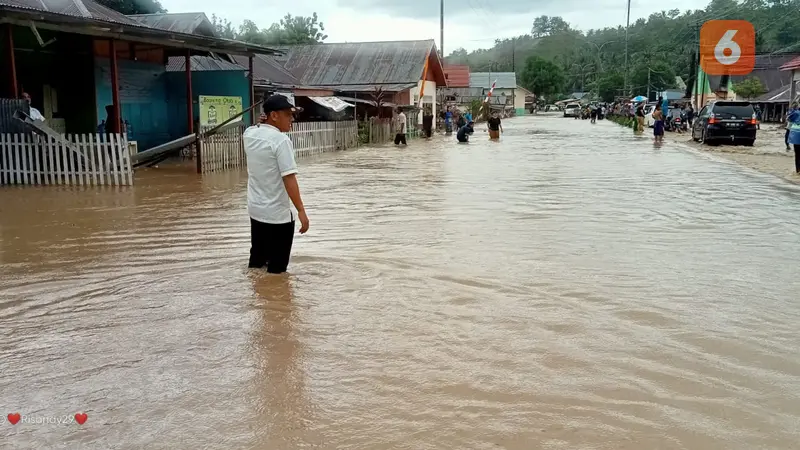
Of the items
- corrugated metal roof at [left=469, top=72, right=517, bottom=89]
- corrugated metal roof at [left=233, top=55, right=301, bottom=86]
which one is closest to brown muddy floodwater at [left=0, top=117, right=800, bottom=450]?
corrugated metal roof at [left=233, top=55, right=301, bottom=86]

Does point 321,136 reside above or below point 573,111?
below

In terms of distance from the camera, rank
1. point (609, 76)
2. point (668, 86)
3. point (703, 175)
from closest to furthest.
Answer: point (703, 175) → point (668, 86) → point (609, 76)

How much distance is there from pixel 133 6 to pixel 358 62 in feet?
37.5

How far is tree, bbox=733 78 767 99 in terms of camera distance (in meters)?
47.4

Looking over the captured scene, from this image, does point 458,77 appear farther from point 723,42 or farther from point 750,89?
point 723,42

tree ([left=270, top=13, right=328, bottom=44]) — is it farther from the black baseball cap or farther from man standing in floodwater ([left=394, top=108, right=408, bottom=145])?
the black baseball cap

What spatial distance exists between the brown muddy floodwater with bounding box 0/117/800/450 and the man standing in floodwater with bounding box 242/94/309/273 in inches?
14.0

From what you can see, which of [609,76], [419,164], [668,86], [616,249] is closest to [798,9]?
[668,86]

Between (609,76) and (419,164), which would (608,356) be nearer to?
(419,164)

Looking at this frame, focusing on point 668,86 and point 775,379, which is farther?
point 668,86

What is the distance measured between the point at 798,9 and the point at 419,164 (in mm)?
62307

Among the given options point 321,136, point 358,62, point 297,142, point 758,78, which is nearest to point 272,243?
point 297,142

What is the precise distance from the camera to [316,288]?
18.4ft

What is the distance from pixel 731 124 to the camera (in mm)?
23047
